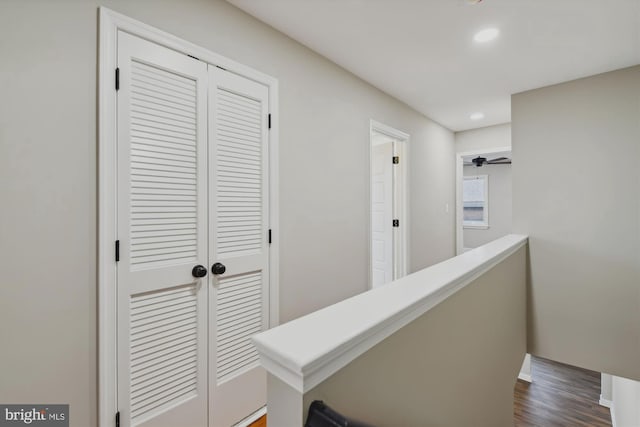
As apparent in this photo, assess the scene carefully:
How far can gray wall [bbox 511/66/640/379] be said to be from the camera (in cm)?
252

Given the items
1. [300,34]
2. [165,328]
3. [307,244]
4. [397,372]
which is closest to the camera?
[397,372]

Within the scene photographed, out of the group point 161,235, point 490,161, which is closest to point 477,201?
point 490,161

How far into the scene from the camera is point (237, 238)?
1.72m

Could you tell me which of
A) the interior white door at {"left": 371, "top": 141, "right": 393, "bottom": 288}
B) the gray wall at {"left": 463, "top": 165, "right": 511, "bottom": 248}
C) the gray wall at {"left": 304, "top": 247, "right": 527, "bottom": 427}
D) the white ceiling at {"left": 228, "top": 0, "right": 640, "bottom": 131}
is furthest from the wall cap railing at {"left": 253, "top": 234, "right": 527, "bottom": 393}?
the gray wall at {"left": 463, "top": 165, "right": 511, "bottom": 248}

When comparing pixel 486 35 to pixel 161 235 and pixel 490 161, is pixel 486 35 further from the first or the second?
pixel 490 161

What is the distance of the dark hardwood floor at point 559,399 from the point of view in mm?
3402

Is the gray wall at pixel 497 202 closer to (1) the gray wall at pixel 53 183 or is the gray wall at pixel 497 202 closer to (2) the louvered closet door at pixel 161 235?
(1) the gray wall at pixel 53 183

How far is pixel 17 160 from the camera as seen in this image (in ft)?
3.45

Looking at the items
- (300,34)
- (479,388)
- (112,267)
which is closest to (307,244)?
(112,267)

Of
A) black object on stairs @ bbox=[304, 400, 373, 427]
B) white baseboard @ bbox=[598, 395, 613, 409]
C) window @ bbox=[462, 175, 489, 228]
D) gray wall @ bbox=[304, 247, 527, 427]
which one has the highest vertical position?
window @ bbox=[462, 175, 489, 228]

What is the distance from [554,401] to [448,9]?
15.8ft

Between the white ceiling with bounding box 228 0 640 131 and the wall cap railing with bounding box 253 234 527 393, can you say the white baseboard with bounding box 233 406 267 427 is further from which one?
the white ceiling with bounding box 228 0 640 131

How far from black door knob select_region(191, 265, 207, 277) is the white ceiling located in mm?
1558

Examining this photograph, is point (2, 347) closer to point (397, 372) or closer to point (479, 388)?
point (397, 372)
